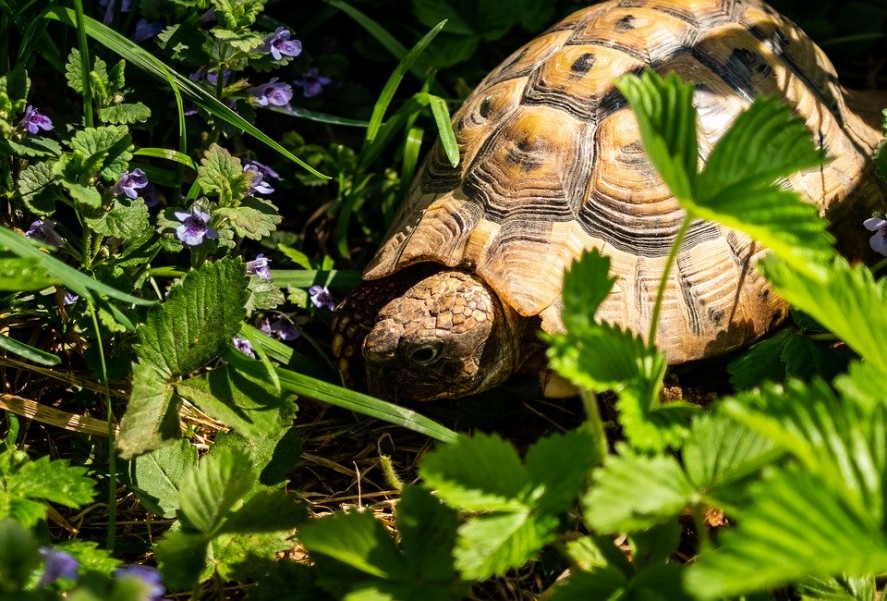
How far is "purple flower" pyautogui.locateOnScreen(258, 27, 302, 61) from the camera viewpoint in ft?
8.78

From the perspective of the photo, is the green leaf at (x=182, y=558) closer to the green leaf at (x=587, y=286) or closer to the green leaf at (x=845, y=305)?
the green leaf at (x=587, y=286)

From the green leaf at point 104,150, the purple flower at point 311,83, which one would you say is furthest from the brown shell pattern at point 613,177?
the green leaf at point 104,150

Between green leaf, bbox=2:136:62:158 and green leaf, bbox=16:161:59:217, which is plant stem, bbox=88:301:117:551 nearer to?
green leaf, bbox=16:161:59:217

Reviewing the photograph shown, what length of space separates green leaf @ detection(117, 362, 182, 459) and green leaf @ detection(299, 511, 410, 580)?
1.59 ft

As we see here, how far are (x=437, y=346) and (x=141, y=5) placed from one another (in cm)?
138

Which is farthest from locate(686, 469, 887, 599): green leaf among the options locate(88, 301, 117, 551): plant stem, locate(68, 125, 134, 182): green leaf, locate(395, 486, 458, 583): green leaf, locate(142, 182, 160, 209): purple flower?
locate(142, 182, 160, 209): purple flower

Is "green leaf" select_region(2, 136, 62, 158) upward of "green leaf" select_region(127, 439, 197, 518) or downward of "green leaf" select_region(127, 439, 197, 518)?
upward

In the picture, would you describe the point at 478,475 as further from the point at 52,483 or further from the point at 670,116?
the point at 52,483

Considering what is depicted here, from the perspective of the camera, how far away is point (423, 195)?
3094mm

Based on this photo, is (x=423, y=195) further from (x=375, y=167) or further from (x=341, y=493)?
(x=341, y=493)

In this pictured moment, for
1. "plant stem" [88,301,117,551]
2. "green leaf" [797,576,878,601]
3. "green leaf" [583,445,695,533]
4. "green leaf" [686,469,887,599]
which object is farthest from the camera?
"plant stem" [88,301,117,551]

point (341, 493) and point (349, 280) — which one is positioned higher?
point (349, 280)

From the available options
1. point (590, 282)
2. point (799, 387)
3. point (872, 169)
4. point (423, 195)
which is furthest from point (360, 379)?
point (872, 169)

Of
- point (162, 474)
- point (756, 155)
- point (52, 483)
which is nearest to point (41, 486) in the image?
point (52, 483)
